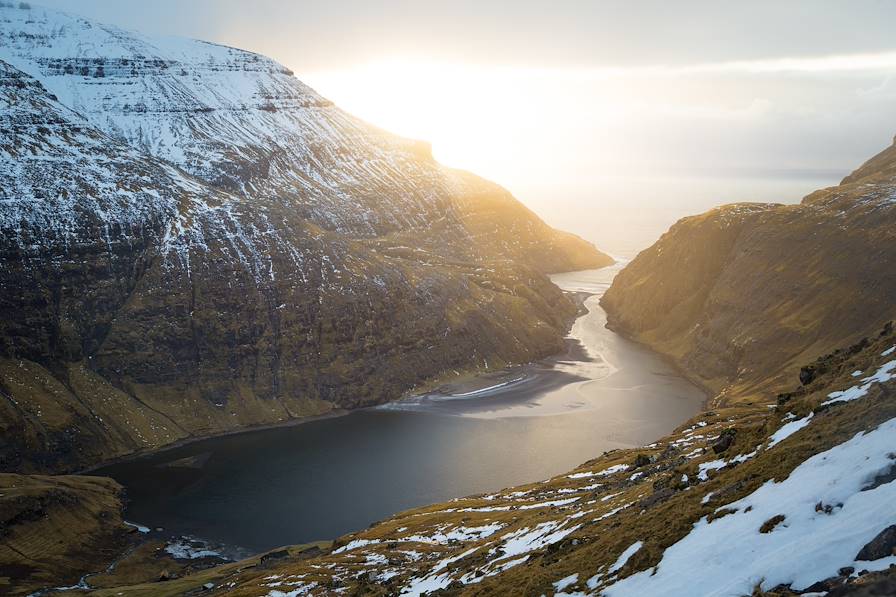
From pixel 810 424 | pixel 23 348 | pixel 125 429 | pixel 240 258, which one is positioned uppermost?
pixel 240 258

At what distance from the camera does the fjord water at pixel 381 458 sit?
112 m

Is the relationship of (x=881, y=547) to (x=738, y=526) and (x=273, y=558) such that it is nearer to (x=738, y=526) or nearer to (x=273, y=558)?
(x=738, y=526)

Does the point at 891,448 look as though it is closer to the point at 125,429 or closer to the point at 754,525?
the point at 754,525

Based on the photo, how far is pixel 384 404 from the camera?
17762 centimetres

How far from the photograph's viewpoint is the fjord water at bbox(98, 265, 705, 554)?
112m

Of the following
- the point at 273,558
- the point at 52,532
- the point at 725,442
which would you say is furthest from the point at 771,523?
the point at 52,532

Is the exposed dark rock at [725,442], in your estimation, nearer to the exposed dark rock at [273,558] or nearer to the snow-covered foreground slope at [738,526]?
the snow-covered foreground slope at [738,526]

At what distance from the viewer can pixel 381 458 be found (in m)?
137

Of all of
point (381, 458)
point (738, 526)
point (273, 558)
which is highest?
point (738, 526)

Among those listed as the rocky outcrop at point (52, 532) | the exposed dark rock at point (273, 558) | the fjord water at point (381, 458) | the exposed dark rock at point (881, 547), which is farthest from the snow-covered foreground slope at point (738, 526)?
the fjord water at point (381, 458)

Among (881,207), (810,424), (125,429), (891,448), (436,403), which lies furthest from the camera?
(881,207)

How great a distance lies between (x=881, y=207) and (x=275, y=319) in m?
167

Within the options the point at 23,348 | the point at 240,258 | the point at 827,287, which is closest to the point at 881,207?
the point at 827,287

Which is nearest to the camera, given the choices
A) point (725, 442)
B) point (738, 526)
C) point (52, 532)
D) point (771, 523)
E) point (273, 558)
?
point (771, 523)
